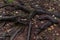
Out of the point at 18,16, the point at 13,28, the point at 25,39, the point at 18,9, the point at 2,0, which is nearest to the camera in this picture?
the point at 25,39

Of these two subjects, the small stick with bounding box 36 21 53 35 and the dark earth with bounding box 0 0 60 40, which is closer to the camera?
the dark earth with bounding box 0 0 60 40

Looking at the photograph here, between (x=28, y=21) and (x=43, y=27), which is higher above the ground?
(x=28, y=21)

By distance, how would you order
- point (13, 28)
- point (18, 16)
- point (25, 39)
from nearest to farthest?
1. point (25, 39)
2. point (13, 28)
3. point (18, 16)

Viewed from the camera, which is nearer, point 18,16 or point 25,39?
point 25,39

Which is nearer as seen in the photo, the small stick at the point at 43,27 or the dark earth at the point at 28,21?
the dark earth at the point at 28,21

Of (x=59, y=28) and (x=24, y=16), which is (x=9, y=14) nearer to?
(x=24, y=16)

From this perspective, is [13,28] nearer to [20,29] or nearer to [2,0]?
[20,29]

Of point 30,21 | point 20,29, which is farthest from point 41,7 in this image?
point 20,29

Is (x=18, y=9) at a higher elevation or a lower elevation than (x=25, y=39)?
higher

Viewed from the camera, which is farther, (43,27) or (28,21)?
(28,21)
